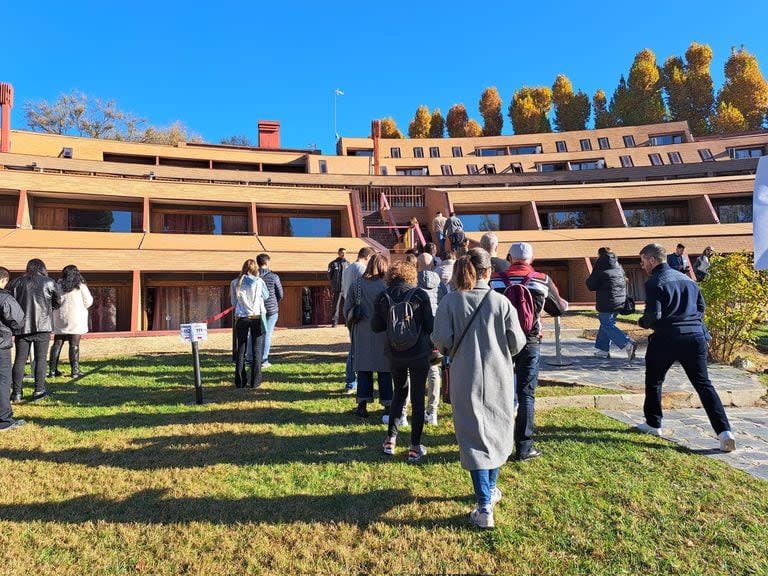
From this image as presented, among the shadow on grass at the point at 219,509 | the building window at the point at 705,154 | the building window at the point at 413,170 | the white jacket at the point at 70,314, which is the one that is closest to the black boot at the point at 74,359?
the white jacket at the point at 70,314

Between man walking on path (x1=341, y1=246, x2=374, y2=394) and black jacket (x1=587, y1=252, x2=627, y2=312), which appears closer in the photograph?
man walking on path (x1=341, y1=246, x2=374, y2=394)

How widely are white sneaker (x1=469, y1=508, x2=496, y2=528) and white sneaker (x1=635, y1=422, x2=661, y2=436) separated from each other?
253 centimetres

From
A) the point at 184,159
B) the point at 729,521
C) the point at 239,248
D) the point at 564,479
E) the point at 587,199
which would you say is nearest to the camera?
the point at 729,521

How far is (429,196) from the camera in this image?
71.8 feet

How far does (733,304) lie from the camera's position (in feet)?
23.8

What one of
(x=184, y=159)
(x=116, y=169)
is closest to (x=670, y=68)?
(x=184, y=159)

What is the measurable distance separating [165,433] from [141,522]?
1.79 m

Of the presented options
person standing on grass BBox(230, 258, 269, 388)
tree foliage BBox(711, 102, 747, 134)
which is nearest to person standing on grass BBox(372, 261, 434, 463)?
person standing on grass BBox(230, 258, 269, 388)

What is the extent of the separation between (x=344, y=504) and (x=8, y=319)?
461 cm

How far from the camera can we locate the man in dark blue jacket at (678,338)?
3.77 metres

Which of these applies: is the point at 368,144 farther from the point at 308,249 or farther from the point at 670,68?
the point at 670,68

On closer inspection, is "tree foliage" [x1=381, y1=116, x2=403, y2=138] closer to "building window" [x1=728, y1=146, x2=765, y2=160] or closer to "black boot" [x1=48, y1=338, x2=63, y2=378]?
"building window" [x1=728, y1=146, x2=765, y2=160]

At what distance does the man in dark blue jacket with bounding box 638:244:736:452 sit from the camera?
12.4 ft

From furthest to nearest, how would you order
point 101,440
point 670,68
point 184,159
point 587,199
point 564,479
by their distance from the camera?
point 670,68
point 184,159
point 587,199
point 101,440
point 564,479
